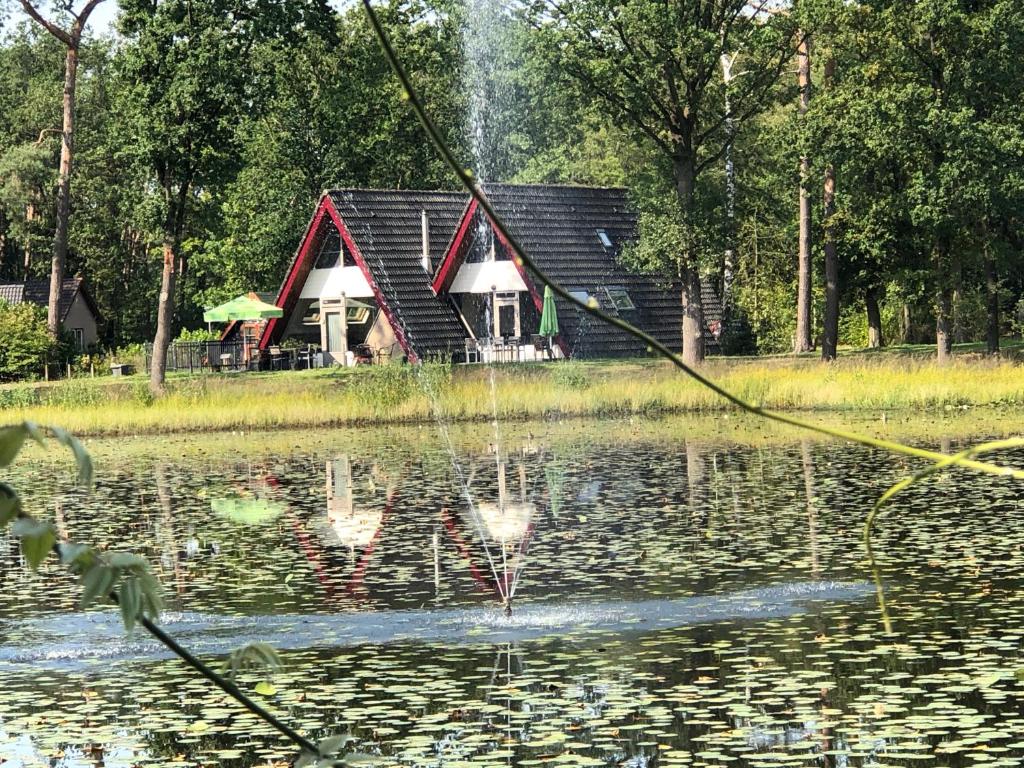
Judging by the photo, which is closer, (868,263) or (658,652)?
(658,652)

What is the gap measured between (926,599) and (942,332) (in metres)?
27.4

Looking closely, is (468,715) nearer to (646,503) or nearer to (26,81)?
(646,503)

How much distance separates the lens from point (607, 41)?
133 ft

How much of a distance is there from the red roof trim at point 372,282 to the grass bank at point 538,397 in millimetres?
8764

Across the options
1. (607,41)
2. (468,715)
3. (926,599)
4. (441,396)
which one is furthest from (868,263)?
(468,715)

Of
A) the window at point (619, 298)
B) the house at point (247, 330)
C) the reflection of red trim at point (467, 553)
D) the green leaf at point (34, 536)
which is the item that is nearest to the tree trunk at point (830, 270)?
the window at point (619, 298)

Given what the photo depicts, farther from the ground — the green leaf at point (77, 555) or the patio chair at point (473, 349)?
the green leaf at point (77, 555)

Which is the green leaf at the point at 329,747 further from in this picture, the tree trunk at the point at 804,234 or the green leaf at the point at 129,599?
the tree trunk at the point at 804,234

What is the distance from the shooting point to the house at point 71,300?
68438 millimetres

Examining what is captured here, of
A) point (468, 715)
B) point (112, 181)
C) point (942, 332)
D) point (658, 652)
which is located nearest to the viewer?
point (468, 715)

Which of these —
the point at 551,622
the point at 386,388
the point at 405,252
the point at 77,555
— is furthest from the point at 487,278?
the point at 77,555

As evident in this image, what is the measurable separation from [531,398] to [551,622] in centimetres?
2345

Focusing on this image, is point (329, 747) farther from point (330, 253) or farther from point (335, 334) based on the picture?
point (330, 253)

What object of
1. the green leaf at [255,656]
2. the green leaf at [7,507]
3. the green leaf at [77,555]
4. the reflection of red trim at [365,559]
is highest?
the green leaf at [7,507]
